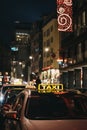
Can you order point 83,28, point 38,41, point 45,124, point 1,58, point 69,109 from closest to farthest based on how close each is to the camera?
1. point 45,124
2. point 69,109
3. point 83,28
4. point 38,41
5. point 1,58

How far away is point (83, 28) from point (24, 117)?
4379cm

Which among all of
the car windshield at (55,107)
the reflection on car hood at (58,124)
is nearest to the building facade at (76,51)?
the car windshield at (55,107)

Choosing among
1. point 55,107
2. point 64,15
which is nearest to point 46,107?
point 55,107

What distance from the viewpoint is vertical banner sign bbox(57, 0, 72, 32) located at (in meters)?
39.6

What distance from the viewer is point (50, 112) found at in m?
7.82

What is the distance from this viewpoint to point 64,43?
63.0 metres

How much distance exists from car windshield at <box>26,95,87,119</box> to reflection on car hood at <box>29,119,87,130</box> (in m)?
0.34

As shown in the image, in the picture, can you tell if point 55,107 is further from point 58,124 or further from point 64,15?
point 64,15

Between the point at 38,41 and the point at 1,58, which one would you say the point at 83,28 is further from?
the point at 1,58

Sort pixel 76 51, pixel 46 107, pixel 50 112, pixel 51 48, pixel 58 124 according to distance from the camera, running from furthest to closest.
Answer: pixel 51 48 → pixel 76 51 → pixel 46 107 → pixel 50 112 → pixel 58 124

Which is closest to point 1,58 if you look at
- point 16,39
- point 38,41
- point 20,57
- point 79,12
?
point 20,57

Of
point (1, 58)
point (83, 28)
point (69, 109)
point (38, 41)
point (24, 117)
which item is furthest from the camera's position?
point (1, 58)

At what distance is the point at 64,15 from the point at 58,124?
3450cm

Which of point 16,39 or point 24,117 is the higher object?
point 16,39
